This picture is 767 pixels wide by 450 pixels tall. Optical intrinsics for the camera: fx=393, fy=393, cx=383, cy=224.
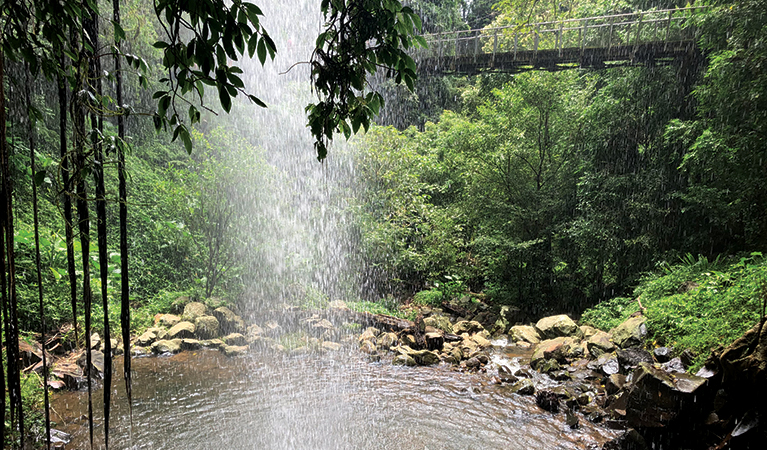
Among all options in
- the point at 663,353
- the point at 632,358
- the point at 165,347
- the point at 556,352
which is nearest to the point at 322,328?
the point at 165,347

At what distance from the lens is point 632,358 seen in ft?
19.3

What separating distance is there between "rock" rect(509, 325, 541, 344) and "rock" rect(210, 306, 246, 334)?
6449 millimetres

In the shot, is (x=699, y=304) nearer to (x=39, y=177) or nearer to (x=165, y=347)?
(x=39, y=177)

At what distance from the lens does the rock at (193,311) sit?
29.3ft

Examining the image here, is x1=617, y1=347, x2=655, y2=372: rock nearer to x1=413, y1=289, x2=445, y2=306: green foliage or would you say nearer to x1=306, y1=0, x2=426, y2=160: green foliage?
x1=306, y1=0, x2=426, y2=160: green foliage

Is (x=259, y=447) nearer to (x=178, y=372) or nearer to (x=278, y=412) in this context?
(x=278, y=412)

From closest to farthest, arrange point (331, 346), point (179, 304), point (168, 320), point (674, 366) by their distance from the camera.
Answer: point (674, 366) → point (331, 346) → point (168, 320) → point (179, 304)

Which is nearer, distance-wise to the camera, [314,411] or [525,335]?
[314,411]

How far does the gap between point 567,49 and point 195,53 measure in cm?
1116

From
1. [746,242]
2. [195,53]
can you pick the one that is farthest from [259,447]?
[746,242]

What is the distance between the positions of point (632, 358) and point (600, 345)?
159cm

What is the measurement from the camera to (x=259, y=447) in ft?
15.2

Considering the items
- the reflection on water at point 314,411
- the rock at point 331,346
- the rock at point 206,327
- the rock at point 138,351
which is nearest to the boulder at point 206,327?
the rock at point 206,327

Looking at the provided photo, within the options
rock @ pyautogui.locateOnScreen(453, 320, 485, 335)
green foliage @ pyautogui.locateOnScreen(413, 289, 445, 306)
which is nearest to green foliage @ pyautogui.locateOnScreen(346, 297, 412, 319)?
green foliage @ pyautogui.locateOnScreen(413, 289, 445, 306)
